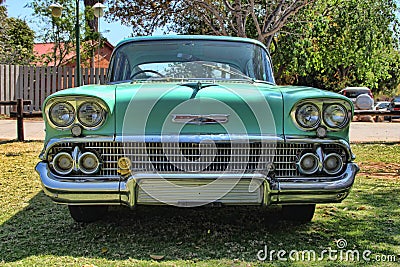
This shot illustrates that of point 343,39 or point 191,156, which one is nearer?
point 191,156

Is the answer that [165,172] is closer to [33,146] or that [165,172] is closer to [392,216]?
[392,216]

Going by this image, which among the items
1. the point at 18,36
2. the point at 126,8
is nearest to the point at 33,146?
the point at 126,8

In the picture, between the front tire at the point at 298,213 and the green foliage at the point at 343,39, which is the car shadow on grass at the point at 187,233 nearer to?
the front tire at the point at 298,213

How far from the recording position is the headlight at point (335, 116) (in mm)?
3160

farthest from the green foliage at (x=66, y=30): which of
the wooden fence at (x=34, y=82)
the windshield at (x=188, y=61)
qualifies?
the windshield at (x=188, y=61)

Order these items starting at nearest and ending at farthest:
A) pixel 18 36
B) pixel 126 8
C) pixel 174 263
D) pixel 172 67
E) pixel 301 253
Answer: pixel 174 263 → pixel 301 253 → pixel 172 67 → pixel 126 8 → pixel 18 36

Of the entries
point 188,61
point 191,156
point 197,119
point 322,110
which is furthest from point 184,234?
point 188,61

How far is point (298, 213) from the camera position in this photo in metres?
3.79

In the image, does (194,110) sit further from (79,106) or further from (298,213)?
(298,213)

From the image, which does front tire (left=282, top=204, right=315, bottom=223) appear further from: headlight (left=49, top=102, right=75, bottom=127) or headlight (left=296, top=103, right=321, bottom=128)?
headlight (left=49, top=102, right=75, bottom=127)

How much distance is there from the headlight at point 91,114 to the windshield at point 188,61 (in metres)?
0.92

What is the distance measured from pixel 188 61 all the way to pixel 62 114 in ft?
4.45

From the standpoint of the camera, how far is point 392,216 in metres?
4.16

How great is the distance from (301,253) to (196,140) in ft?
3.41
